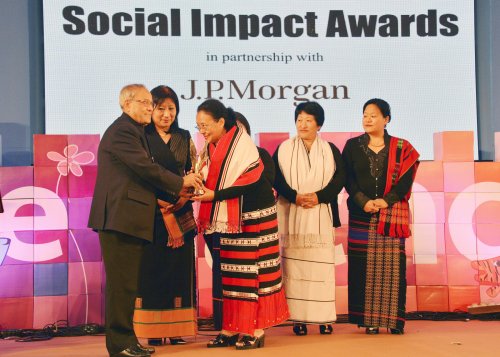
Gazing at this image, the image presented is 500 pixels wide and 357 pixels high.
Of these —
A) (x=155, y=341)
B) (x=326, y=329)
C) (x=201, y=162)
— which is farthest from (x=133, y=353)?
(x=326, y=329)

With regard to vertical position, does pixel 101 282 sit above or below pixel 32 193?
below

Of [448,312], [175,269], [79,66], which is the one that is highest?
[79,66]

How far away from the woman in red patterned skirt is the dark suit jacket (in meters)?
0.43

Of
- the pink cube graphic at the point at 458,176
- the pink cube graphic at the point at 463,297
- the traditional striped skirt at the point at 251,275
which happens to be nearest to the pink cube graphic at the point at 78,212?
the traditional striped skirt at the point at 251,275

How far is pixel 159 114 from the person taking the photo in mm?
4527

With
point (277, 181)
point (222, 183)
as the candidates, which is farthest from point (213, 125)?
point (277, 181)

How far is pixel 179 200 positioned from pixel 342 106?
206 cm

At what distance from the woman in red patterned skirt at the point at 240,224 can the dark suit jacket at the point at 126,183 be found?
432 mm

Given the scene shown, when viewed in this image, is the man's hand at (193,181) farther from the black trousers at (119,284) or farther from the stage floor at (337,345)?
the stage floor at (337,345)

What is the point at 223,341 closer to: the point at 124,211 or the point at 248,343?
the point at 248,343

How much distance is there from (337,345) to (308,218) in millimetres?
798

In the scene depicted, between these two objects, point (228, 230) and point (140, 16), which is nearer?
point (228, 230)

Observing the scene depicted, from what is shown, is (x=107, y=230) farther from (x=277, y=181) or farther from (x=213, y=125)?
(x=277, y=181)

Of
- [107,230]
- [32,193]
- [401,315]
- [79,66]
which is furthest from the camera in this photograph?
[79,66]
